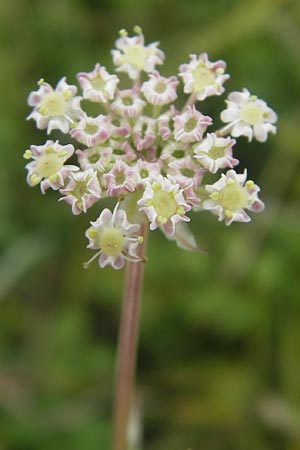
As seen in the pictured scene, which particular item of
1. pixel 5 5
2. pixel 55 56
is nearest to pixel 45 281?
pixel 55 56

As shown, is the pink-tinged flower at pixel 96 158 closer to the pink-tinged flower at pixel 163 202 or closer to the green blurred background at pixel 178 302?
the pink-tinged flower at pixel 163 202

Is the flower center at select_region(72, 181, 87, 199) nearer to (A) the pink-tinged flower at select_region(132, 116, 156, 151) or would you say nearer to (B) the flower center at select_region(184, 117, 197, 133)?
(A) the pink-tinged flower at select_region(132, 116, 156, 151)

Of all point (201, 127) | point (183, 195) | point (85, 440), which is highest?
point (201, 127)

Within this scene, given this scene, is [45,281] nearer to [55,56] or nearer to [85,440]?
[85,440]

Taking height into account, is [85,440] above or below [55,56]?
below

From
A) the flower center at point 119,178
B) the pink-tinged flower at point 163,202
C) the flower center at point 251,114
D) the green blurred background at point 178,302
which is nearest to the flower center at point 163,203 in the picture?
the pink-tinged flower at point 163,202

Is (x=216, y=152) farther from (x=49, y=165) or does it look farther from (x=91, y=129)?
(x=49, y=165)
